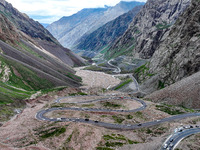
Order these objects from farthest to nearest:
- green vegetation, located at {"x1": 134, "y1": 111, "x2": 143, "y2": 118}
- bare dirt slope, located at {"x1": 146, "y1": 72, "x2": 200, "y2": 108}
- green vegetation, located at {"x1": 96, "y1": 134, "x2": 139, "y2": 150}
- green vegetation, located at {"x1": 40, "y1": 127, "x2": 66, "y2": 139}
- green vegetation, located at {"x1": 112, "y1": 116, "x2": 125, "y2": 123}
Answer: bare dirt slope, located at {"x1": 146, "y1": 72, "x2": 200, "y2": 108} < green vegetation, located at {"x1": 134, "y1": 111, "x2": 143, "y2": 118} < green vegetation, located at {"x1": 112, "y1": 116, "x2": 125, "y2": 123} < green vegetation, located at {"x1": 40, "y1": 127, "x2": 66, "y2": 139} < green vegetation, located at {"x1": 96, "y1": 134, "x2": 139, "y2": 150}

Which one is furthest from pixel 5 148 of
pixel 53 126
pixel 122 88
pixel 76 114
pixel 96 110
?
pixel 122 88

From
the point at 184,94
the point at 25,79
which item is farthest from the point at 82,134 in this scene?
the point at 25,79

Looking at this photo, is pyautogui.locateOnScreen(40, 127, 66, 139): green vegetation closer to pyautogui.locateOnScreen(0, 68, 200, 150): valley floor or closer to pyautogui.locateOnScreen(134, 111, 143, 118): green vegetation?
pyautogui.locateOnScreen(0, 68, 200, 150): valley floor

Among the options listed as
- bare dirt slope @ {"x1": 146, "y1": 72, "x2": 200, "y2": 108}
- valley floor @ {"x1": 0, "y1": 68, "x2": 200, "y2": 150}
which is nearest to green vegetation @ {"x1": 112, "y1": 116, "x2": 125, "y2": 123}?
valley floor @ {"x1": 0, "y1": 68, "x2": 200, "y2": 150}

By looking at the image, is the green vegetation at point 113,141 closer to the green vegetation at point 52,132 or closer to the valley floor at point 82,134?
the valley floor at point 82,134

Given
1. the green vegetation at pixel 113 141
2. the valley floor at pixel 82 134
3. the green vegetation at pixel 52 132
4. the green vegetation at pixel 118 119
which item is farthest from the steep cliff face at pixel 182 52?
the green vegetation at pixel 52 132

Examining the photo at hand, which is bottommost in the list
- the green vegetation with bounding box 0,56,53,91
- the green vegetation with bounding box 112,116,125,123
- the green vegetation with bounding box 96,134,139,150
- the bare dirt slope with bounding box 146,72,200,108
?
the bare dirt slope with bounding box 146,72,200,108

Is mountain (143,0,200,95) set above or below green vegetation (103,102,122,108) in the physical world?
above

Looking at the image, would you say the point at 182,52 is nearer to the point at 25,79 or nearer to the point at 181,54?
the point at 181,54

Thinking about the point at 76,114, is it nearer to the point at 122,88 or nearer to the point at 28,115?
the point at 28,115
